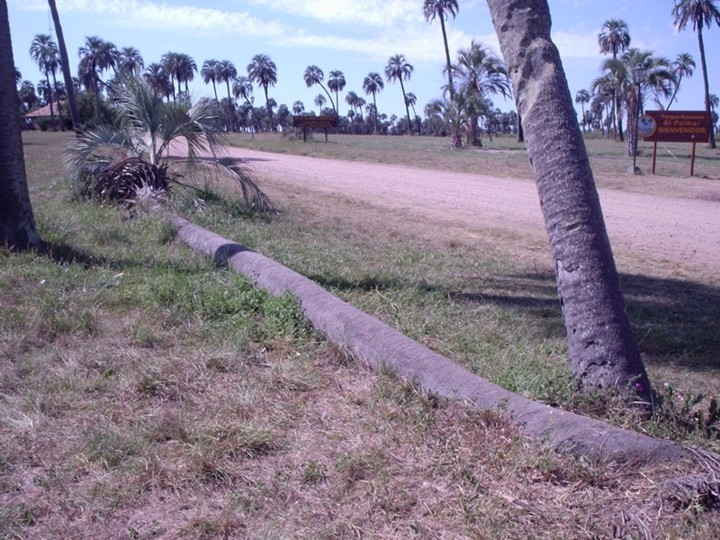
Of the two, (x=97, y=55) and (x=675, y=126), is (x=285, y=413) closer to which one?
(x=675, y=126)

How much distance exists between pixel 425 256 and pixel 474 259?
60cm

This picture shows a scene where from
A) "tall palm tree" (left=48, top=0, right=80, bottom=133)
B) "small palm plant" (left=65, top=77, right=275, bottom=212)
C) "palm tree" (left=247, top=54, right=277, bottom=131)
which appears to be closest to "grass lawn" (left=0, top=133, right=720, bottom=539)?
"small palm plant" (left=65, top=77, right=275, bottom=212)

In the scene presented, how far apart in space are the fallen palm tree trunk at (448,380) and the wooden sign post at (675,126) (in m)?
20.9

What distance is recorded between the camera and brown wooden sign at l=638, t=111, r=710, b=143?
2525 centimetres

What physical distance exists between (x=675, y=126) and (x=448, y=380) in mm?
23383

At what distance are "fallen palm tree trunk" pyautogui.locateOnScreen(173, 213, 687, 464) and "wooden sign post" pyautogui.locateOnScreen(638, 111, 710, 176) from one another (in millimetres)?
20859

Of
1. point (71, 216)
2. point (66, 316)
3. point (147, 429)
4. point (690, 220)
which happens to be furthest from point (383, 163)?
point (147, 429)

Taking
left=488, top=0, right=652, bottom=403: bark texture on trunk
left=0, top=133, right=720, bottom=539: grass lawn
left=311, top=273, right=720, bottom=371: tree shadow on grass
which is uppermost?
left=488, top=0, right=652, bottom=403: bark texture on trunk

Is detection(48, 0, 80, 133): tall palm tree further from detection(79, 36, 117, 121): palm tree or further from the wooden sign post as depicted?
detection(79, 36, 117, 121): palm tree

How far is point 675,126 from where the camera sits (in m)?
25.4

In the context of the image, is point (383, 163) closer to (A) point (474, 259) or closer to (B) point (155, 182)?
(B) point (155, 182)

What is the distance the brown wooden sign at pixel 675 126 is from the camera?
2525cm

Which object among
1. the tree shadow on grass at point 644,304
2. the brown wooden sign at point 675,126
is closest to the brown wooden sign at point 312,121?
the brown wooden sign at point 675,126

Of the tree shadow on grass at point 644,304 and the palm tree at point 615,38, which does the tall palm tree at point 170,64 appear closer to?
the palm tree at point 615,38
